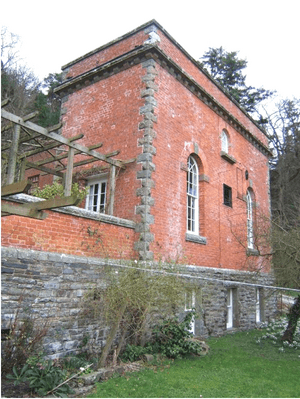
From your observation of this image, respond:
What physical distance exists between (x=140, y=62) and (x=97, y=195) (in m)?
4.37

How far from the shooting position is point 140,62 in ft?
34.0

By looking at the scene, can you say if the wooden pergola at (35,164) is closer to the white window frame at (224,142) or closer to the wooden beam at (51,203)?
the wooden beam at (51,203)

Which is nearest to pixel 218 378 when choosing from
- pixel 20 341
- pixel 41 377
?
pixel 41 377

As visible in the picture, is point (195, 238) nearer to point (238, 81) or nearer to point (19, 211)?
point (19, 211)

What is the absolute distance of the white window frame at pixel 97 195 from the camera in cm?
1036

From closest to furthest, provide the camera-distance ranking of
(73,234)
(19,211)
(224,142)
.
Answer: (19,211)
(73,234)
(224,142)

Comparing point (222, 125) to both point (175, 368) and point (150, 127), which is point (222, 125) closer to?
point (150, 127)

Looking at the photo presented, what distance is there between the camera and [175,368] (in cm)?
729

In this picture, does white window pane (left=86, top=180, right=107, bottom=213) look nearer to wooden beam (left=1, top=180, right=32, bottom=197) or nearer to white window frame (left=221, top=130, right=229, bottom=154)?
wooden beam (left=1, top=180, right=32, bottom=197)

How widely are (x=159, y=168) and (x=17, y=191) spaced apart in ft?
19.0

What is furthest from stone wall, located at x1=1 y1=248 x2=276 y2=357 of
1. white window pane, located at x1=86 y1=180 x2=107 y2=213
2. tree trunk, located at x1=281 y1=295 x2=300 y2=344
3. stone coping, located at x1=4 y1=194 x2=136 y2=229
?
tree trunk, located at x1=281 y1=295 x2=300 y2=344

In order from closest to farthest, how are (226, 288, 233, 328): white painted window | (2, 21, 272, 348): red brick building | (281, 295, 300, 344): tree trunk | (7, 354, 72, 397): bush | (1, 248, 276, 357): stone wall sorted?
(7, 354, 72, 397): bush, (1, 248, 276, 357): stone wall, (2, 21, 272, 348): red brick building, (281, 295, 300, 344): tree trunk, (226, 288, 233, 328): white painted window

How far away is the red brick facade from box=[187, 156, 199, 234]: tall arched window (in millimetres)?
184

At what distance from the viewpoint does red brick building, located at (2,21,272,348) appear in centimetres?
820
